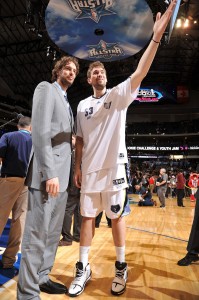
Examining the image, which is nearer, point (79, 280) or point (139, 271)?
point (79, 280)

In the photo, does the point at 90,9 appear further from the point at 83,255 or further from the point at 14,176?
the point at 83,255

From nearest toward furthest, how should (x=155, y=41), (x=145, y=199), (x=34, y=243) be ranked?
(x=34, y=243)
(x=155, y=41)
(x=145, y=199)

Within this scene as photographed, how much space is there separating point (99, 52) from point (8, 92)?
18.2 meters

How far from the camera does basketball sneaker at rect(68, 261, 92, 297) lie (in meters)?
2.09

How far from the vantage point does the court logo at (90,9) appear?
3770 mm

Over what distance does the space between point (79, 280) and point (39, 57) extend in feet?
53.8

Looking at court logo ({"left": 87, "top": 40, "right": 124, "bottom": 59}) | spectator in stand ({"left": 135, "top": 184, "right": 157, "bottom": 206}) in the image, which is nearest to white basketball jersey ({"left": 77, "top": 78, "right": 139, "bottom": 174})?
court logo ({"left": 87, "top": 40, "right": 124, "bottom": 59})

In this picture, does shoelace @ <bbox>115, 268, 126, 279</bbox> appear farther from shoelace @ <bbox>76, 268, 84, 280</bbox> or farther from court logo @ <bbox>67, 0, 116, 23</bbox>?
court logo @ <bbox>67, 0, 116, 23</bbox>

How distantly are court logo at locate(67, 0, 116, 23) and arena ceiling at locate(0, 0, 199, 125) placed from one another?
607 centimetres

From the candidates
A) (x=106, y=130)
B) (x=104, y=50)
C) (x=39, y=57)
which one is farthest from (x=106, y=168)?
(x=39, y=57)

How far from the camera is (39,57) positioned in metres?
16.8

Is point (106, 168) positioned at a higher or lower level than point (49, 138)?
lower

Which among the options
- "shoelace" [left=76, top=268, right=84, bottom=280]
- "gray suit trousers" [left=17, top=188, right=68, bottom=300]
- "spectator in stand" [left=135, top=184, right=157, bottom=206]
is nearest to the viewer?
"gray suit trousers" [left=17, top=188, right=68, bottom=300]

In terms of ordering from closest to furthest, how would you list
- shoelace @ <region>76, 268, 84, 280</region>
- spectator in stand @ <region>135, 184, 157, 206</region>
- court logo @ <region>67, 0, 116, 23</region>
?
shoelace @ <region>76, 268, 84, 280</region>, court logo @ <region>67, 0, 116, 23</region>, spectator in stand @ <region>135, 184, 157, 206</region>
